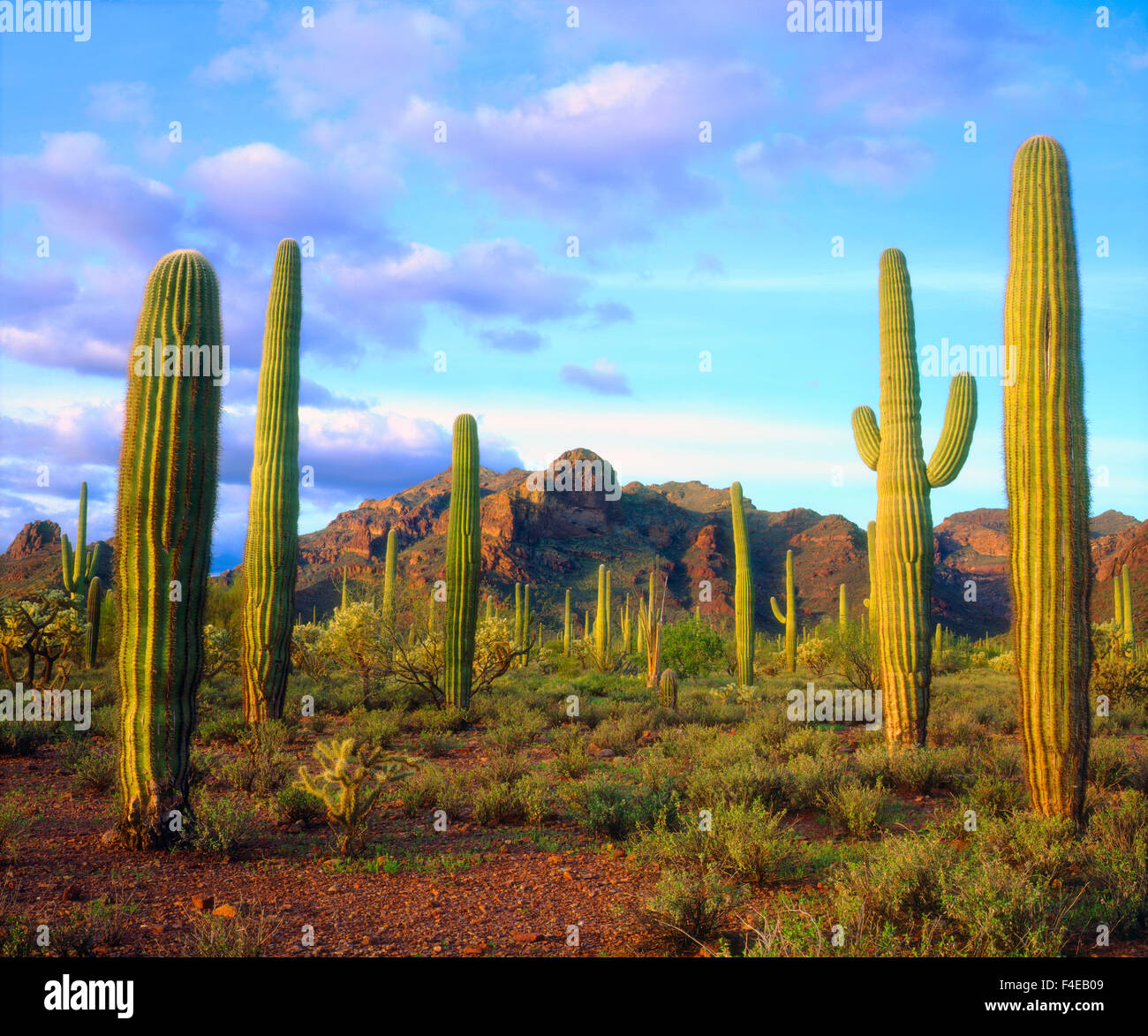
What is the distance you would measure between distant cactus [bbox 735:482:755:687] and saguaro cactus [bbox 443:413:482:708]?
7.36 metres

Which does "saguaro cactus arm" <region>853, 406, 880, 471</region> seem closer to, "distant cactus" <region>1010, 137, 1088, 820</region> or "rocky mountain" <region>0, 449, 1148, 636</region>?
"distant cactus" <region>1010, 137, 1088, 820</region>

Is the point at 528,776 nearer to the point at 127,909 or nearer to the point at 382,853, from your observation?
the point at 382,853

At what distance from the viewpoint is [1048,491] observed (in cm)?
677

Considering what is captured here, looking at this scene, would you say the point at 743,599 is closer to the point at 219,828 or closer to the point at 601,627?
the point at 601,627

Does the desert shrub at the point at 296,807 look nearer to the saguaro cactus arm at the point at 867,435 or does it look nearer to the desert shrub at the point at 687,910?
the desert shrub at the point at 687,910

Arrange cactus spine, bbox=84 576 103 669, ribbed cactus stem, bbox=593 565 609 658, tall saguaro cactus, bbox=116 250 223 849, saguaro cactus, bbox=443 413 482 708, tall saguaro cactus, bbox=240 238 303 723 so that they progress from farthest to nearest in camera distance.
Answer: ribbed cactus stem, bbox=593 565 609 658
cactus spine, bbox=84 576 103 669
saguaro cactus, bbox=443 413 482 708
tall saguaro cactus, bbox=240 238 303 723
tall saguaro cactus, bbox=116 250 223 849

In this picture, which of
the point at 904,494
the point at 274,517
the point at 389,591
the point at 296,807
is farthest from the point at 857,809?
the point at 389,591

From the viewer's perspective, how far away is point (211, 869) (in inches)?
233

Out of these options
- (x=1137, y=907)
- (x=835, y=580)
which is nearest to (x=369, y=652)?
(x=1137, y=907)

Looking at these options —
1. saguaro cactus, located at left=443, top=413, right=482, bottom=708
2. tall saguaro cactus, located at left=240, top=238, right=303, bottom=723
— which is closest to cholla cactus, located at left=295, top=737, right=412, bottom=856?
tall saguaro cactus, located at left=240, top=238, right=303, bottom=723

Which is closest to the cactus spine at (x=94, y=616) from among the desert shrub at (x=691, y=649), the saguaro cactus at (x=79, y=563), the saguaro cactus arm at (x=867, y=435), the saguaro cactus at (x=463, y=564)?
the saguaro cactus at (x=79, y=563)

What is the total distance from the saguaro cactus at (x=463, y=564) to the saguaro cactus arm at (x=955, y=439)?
7.39m

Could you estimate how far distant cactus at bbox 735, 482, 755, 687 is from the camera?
19.0 meters

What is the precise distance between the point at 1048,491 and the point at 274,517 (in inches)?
394
